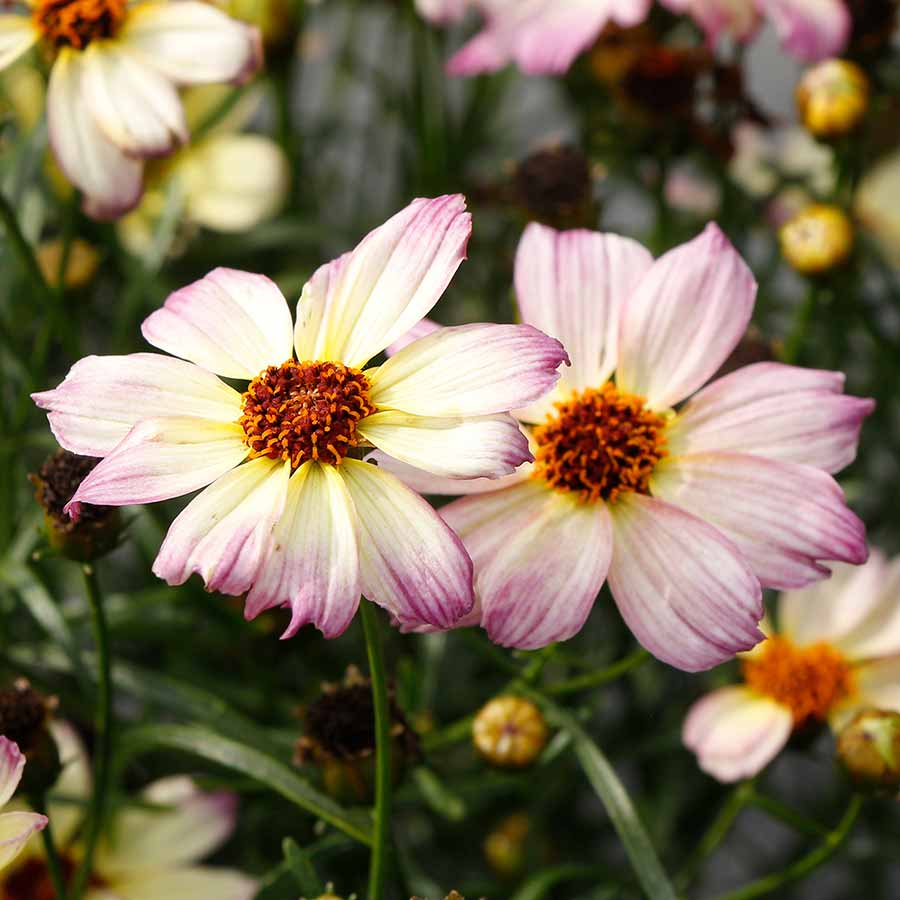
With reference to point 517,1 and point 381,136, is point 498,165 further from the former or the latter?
point 517,1

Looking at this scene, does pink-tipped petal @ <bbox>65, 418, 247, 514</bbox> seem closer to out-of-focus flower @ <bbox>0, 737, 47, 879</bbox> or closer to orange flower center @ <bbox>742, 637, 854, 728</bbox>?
out-of-focus flower @ <bbox>0, 737, 47, 879</bbox>

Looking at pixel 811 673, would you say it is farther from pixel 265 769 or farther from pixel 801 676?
pixel 265 769

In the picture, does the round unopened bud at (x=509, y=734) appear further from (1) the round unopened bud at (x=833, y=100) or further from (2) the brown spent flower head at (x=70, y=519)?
(1) the round unopened bud at (x=833, y=100)

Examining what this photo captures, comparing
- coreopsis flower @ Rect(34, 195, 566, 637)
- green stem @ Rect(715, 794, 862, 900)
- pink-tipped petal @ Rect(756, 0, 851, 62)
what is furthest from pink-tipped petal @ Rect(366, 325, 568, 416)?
pink-tipped petal @ Rect(756, 0, 851, 62)

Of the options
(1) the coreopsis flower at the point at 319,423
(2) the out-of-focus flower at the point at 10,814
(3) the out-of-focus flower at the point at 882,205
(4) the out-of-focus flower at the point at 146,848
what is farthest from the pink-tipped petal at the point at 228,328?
(3) the out-of-focus flower at the point at 882,205

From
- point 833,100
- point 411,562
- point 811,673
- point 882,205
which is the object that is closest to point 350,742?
point 411,562

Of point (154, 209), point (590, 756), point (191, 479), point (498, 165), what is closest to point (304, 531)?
point (191, 479)
